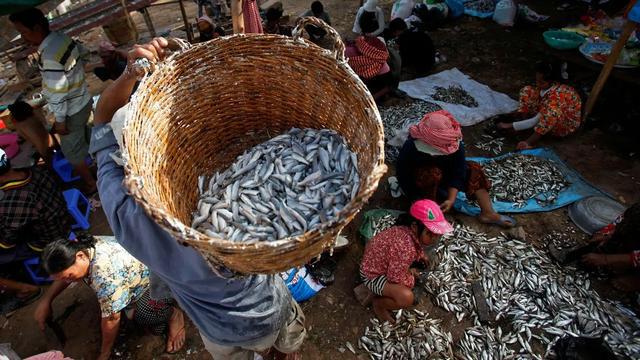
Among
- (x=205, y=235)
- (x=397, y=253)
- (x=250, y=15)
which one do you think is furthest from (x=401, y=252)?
(x=250, y=15)

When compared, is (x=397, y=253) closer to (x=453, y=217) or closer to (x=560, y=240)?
(x=453, y=217)

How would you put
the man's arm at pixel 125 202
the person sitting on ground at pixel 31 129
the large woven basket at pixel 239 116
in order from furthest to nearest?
the person sitting on ground at pixel 31 129 → the man's arm at pixel 125 202 → the large woven basket at pixel 239 116

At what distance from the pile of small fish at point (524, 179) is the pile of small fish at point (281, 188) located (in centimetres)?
390

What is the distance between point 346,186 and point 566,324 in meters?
3.33

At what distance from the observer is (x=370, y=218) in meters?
4.83

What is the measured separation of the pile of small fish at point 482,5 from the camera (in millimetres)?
10086

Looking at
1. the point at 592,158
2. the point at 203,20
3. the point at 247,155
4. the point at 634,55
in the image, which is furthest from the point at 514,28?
the point at 247,155

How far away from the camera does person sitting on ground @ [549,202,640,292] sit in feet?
12.9

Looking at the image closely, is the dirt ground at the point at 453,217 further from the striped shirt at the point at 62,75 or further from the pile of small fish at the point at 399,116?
the striped shirt at the point at 62,75

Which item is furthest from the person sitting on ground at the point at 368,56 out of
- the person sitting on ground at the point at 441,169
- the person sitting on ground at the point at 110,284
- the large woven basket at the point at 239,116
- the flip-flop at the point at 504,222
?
the person sitting on ground at the point at 110,284

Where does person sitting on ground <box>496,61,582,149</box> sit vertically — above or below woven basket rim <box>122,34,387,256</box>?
below

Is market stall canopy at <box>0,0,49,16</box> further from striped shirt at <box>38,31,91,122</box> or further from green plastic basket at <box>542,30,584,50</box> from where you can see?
green plastic basket at <box>542,30,584,50</box>

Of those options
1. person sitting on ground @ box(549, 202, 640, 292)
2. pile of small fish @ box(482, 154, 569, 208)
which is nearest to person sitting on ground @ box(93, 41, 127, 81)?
pile of small fish @ box(482, 154, 569, 208)

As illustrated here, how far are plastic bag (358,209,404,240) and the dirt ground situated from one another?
19cm
